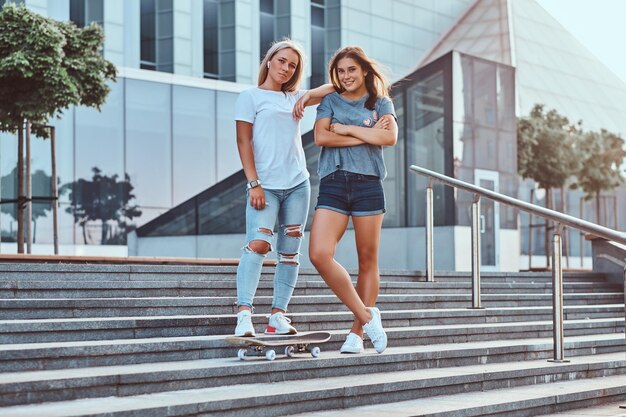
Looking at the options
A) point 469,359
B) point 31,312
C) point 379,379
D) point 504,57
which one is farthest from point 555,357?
point 504,57

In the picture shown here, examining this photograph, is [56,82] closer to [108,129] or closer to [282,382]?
[282,382]

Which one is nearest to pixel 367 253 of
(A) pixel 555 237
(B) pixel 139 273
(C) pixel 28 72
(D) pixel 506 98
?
(A) pixel 555 237

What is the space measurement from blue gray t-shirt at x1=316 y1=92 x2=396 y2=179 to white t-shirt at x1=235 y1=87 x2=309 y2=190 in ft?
0.77

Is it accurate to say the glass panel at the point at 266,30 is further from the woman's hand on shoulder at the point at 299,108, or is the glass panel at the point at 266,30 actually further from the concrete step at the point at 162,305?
the woman's hand on shoulder at the point at 299,108

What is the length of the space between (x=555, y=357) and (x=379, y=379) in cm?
200

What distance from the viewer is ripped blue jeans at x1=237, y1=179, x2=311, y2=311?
5.43 metres

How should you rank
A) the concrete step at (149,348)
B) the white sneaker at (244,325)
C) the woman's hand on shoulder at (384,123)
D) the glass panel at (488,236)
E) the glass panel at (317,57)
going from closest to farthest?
the concrete step at (149,348)
the white sneaker at (244,325)
the woman's hand on shoulder at (384,123)
the glass panel at (488,236)
the glass panel at (317,57)

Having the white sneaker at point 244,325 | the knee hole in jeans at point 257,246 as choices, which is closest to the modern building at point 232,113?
the knee hole in jeans at point 257,246

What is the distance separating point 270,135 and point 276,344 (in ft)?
3.91

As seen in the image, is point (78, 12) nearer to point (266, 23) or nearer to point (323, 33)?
point (266, 23)

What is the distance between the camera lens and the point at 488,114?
55.4ft

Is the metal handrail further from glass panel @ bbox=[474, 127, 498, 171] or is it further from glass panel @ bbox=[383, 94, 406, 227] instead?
glass panel @ bbox=[474, 127, 498, 171]

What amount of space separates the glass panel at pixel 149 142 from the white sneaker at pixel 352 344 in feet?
72.7

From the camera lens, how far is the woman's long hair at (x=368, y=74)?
19.0ft
